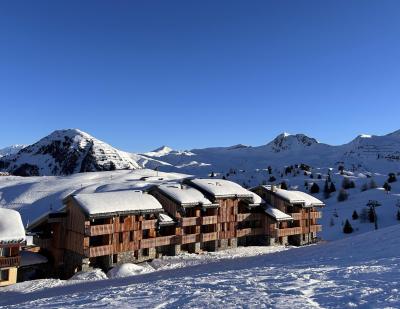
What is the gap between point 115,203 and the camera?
39.8 m

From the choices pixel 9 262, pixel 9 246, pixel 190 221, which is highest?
pixel 190 221

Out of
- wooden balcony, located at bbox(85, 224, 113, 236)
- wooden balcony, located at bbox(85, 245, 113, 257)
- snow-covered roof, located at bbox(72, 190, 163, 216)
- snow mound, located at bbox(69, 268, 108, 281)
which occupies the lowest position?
snow mound, located at bbox(69, 268, 108, 281)

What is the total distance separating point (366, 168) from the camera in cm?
18575

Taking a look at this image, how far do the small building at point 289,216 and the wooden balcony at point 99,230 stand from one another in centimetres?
2264

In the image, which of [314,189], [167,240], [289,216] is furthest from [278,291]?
[314,189]

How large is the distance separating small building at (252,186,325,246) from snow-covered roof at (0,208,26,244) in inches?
1210

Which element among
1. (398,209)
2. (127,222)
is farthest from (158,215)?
(398,209)

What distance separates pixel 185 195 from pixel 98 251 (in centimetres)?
1225

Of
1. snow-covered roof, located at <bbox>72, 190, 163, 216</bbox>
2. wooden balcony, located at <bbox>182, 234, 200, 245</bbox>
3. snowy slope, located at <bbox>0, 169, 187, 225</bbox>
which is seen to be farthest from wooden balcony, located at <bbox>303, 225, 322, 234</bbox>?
snowy slope, located at <bbox>0, 169, 187, 225</bbox>

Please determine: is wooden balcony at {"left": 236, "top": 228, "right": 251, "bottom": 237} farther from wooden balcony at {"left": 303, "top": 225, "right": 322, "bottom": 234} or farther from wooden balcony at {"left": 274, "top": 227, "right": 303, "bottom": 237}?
wooden balcony at {"left": 303, "top": 225, "right": 322, "bottom": 234}

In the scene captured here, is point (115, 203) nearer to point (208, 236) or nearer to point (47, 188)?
point (208, 236)

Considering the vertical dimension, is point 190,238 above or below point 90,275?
above

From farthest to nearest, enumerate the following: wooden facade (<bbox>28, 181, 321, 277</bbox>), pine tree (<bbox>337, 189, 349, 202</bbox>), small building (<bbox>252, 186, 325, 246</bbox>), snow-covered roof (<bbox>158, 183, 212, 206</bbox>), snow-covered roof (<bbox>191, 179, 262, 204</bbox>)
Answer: pine tree (<bbox>337, 189, 349, 202</bbox>) → small building (<bbox>252, 186, 325, 246</bbox>) → snow-covered roof (<bbox>191, 179, 262, 204</bbox>) → snow-covered roof (<bbox>158, 183, 212, 206</bbox>) → wooden facade (<bbox>28, 181, 321, 277</bbox>)

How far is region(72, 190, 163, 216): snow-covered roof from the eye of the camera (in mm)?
37844
